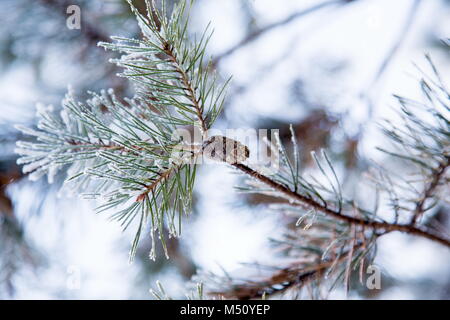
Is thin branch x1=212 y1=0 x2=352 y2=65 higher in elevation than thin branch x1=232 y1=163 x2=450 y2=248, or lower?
higher

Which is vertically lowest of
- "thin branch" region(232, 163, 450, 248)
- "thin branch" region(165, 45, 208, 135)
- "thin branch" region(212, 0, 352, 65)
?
"thin branch" region(232, 163, 450, 248)

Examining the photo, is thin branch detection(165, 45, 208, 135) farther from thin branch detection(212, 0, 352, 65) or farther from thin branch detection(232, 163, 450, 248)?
thin branch detection(212, 0, 352, 65)

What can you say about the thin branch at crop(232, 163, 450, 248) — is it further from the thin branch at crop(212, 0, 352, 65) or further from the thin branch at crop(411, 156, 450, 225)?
the thin branch at crop(212, 0, 352, 65)

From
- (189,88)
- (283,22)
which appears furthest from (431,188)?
(283,22)

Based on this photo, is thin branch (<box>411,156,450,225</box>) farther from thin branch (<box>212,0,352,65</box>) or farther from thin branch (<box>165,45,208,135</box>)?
thin branch (<box>212,0,352,65</box>)

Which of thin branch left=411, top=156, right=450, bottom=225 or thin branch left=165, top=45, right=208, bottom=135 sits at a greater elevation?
thin branch left=165, top=45, right=208, bottom=135

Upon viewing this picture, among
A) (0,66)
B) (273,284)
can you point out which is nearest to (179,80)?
(273,284)

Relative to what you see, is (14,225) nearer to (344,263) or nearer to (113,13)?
(113,13)

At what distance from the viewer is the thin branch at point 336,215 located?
0.49 meters

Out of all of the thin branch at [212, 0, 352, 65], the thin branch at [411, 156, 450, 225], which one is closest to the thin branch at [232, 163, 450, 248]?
the thin branch at [411, 156, 450, 225]

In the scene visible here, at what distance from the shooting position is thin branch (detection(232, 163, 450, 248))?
486 mm

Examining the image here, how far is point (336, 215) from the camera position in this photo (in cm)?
57

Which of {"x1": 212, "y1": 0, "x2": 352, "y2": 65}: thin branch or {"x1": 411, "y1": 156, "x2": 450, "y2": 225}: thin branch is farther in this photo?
{"x1": 212, "y1": 0, "x2": 352, "y2": 65}: thin branch

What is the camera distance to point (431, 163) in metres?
0.56
